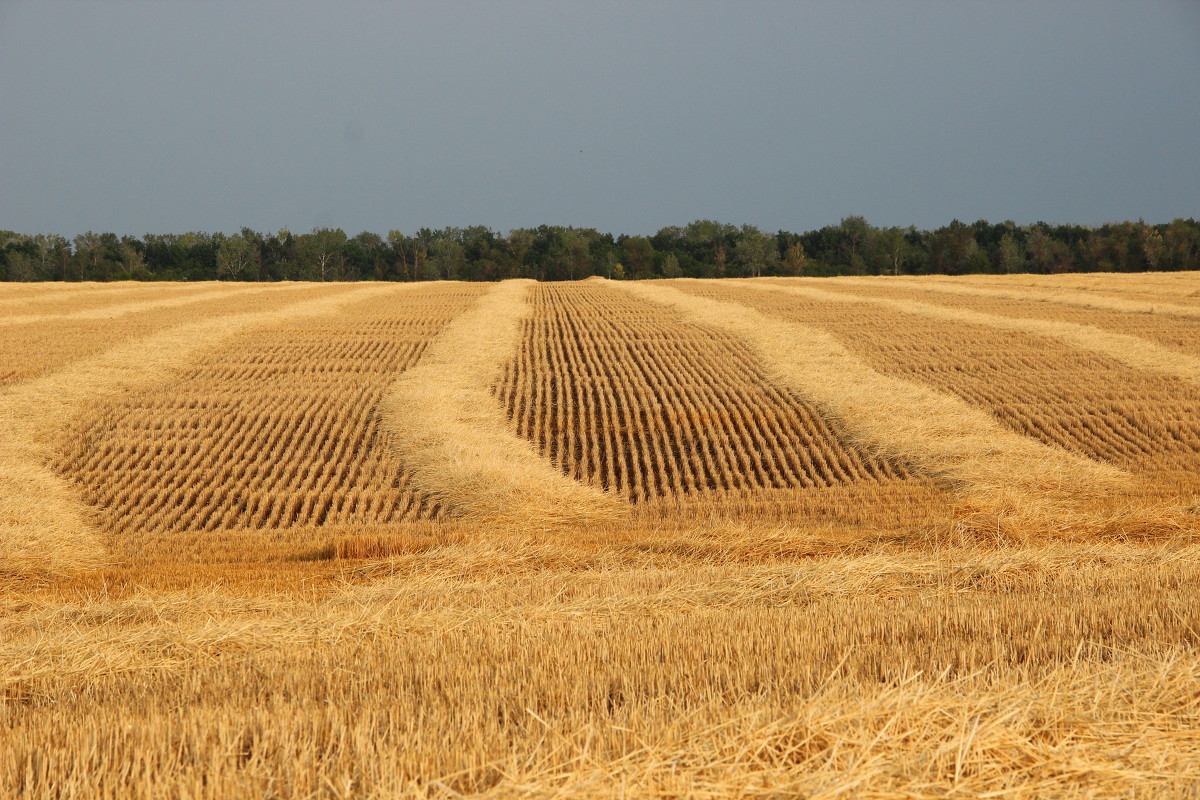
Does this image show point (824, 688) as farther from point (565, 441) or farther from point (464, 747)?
point (565, 441)

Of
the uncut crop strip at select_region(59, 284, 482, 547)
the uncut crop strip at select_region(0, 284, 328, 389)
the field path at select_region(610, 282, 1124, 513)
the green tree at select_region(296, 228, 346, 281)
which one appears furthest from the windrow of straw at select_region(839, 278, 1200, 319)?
the green tree at select_region(296, 228, 346, 281)

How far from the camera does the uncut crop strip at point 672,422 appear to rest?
12727 millimetres

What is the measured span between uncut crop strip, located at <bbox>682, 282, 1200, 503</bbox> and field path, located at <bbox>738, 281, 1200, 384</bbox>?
47 centimetres

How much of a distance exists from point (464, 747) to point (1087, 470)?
11.2 meters

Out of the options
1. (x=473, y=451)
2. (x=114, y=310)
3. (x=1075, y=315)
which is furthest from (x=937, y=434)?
(x=114, y=310)

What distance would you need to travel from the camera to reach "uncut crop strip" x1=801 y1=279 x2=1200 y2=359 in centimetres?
2284

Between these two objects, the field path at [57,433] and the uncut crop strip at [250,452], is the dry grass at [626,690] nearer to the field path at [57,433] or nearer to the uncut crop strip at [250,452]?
the field path at [57,433]

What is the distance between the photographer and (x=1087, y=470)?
1241 cm

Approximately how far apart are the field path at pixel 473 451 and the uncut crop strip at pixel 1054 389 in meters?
6.71

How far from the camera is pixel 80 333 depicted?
81.5 feet

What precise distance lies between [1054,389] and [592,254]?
76262 mm

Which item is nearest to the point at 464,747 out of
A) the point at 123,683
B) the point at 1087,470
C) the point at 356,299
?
the point at 123,683

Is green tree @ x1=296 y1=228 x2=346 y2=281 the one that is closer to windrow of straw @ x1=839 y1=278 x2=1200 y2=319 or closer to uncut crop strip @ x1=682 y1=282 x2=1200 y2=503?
windrow of straw @ x1=839 y1=278 x2=1200 y2=319

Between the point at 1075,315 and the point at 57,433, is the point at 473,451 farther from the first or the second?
the point at 1075,315
